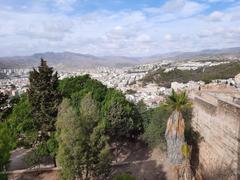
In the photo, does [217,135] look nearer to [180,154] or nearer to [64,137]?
[180,154]

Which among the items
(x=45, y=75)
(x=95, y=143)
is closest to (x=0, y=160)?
(x=95, y=143)

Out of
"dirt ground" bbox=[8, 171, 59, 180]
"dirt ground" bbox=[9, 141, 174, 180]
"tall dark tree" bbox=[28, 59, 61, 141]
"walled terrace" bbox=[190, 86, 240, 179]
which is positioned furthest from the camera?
"tall dark tree" bbox=[28, 59, 61, 141]

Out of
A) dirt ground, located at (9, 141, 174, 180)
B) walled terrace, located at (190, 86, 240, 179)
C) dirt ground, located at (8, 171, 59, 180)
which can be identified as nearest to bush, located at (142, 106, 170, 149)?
dirt ground, located at (9, 141, 174, 180)

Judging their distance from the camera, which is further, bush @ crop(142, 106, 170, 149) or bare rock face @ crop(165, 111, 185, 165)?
bush @ crop(142, 106, 170, 149)

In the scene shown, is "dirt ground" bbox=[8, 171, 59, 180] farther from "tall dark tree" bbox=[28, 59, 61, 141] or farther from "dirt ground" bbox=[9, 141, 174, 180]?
"tall dark tree" bbox=[28, 59, 61, 141]

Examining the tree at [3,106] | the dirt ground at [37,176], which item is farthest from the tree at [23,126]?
the dirt ground at [37,176]
